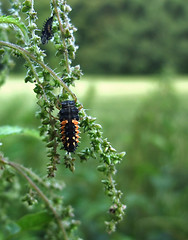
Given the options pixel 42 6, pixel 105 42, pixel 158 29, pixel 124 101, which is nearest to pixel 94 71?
pixel 105 42

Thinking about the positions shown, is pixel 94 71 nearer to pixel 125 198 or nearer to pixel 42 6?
pixel 42 6

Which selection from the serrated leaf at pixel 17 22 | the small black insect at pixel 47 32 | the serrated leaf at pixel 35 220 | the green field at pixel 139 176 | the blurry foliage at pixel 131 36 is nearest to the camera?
the serrated leaf at pixel 17 22

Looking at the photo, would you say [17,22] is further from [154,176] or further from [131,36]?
[131,36]

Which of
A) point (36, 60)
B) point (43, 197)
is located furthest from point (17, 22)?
point (43, 197)

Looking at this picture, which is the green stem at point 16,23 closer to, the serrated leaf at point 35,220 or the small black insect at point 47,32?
the small black insect at point 47,32

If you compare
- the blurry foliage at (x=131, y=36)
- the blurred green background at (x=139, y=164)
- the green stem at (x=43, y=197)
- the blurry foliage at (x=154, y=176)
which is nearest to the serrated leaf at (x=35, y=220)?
the green stem at (x=43, y=197)

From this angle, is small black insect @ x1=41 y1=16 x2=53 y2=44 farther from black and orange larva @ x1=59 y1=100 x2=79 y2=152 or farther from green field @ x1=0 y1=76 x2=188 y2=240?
green field @ x1=0 y1=76 x2=188 y2=240
